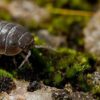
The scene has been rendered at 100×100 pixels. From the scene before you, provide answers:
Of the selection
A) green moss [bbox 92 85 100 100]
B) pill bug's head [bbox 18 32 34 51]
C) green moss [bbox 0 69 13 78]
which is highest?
pill bug's head [bbox 18 32 34 51]

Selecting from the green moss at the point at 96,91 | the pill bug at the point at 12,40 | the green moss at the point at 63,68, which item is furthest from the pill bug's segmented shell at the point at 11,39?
the green moss at the point at 96,91

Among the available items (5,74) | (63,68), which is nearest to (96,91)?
(63,68)

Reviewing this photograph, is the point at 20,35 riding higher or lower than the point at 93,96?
higher

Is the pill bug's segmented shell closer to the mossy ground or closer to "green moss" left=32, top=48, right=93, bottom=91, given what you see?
the mossy ground

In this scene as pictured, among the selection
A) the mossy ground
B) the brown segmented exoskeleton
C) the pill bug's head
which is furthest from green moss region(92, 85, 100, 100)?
the pill bug's head

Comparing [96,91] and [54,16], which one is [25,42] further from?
[54,16]

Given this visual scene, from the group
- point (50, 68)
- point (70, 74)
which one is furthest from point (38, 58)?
point (70, 74)

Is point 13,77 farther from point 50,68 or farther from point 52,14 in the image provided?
point 52,14

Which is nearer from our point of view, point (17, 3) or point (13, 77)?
point (13, 77)
